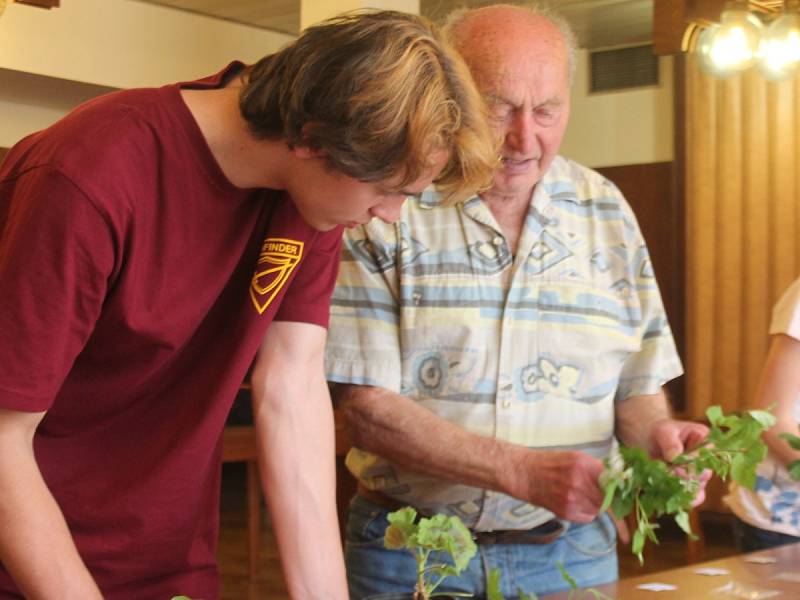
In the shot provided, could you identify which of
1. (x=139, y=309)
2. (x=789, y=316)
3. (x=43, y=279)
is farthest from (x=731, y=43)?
(x=43, y=279)

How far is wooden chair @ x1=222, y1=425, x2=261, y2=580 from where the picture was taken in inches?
230

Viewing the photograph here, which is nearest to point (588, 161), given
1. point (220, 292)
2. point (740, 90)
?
point (740, 90)

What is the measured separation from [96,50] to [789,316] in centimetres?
545

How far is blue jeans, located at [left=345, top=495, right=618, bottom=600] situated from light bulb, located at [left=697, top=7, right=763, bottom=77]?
2.79 metres

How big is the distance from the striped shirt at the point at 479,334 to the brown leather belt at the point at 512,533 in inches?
0.6

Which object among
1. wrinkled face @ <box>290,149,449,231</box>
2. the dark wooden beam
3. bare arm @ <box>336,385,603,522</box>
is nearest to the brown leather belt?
bare arm @ <box>336,385,603,522</box>

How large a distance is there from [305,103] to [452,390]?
76 cm

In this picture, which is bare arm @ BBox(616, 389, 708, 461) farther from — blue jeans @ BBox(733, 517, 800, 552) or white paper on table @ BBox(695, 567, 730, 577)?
blue jeans @ BBox(733, 517, 800, 552)

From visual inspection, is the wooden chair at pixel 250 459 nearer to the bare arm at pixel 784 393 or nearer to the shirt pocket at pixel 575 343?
the bare arm at pixel 784 393

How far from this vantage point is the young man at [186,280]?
4.90ft

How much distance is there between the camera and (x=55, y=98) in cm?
807

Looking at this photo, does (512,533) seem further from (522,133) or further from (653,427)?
(522,133)

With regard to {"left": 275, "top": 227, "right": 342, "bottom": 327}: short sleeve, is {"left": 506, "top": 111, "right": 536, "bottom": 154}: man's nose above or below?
above

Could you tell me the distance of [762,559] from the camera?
2.29 m
